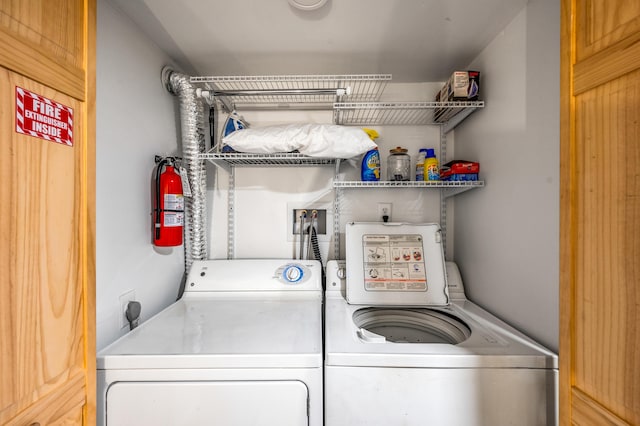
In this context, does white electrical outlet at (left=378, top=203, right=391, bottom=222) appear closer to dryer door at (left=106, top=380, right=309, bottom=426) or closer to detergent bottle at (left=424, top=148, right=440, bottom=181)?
detergent bottle at (left=424, top=148, right=440, bottom=181)

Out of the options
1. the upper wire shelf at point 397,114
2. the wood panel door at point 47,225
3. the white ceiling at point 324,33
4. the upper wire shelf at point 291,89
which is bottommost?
the wood panel door at point 47,225

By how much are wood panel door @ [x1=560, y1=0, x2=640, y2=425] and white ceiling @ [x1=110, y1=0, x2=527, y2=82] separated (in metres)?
0.67

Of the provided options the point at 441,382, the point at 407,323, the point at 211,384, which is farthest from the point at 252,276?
the point at 441,382

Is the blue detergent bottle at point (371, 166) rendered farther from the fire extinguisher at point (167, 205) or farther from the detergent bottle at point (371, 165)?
the fire extinguisher at point (167, 205)

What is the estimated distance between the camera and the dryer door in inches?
35.3

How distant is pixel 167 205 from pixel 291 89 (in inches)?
37.4

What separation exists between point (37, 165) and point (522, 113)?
5.62 feet

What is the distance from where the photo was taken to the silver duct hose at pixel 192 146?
1494 mm

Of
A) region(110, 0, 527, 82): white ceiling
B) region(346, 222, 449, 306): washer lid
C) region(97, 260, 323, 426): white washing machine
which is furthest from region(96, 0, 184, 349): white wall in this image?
region(346, 222, 449, 306): washer lid

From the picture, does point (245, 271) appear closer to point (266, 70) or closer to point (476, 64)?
point (266, 70)

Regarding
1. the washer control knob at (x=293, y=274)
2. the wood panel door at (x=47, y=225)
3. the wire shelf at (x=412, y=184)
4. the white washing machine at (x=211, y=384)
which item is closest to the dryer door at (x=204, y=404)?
the white washing machine at (x=211, y=384)

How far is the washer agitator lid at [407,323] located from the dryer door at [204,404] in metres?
0.58

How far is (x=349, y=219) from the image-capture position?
185cm

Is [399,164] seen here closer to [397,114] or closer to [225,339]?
[397,114]
